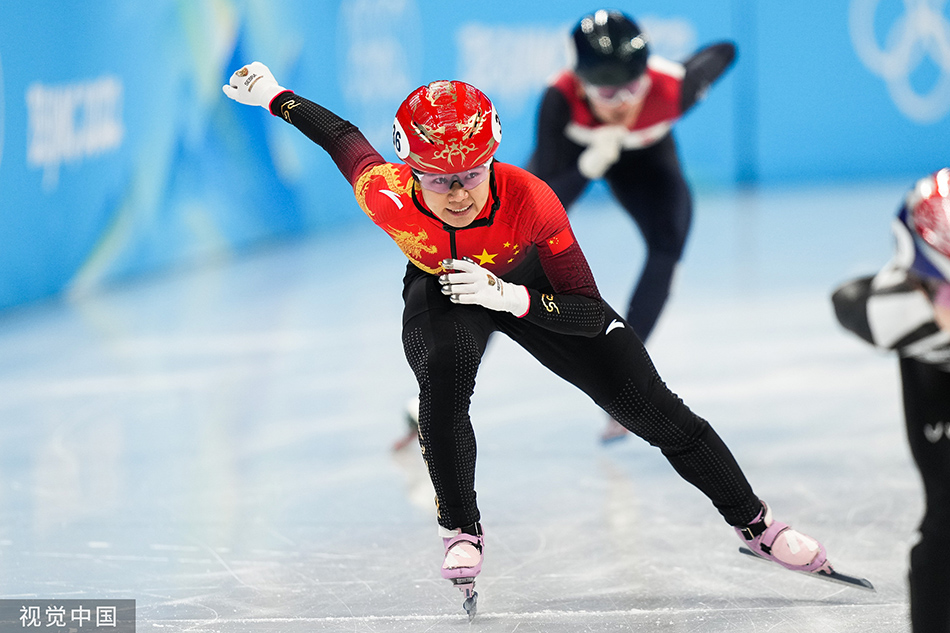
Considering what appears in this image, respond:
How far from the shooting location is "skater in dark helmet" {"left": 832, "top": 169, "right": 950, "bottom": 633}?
198 cm

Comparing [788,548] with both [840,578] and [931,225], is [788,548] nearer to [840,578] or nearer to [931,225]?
[840,578]

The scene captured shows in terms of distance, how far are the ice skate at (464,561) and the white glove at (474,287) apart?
620mm

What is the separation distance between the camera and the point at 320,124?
3074 mm

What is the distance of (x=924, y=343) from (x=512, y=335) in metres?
1.17

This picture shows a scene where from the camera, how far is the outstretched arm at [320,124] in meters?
3.03

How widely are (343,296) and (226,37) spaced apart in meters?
2.85

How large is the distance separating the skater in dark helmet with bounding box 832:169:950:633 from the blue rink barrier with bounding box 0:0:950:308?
5.93m

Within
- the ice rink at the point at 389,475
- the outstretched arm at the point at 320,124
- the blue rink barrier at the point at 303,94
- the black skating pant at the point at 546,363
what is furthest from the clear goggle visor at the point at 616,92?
the blue rink barrier at the point at 303,94

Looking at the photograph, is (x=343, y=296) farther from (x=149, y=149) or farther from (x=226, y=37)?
(x=226, y=37)

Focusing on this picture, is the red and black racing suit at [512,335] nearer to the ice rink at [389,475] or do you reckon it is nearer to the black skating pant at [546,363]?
the black skating pant at [546,363]

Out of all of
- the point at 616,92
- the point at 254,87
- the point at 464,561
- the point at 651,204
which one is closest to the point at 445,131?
the point at 254,87

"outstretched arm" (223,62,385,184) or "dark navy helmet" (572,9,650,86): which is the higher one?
"dark navy helmet" (572,9,650,86)

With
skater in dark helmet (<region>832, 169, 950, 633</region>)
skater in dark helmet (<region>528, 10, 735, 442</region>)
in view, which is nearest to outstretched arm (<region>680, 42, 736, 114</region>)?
skater in dark helmet (<region>528, 10, 735, 442</region>)

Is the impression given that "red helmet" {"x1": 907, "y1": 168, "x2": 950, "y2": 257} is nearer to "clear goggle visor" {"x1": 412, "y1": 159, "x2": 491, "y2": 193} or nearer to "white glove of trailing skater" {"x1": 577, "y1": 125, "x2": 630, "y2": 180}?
"clear goggle visor" {"x1": 412, "y1": 159, "x2": 491, "y2": 193}
